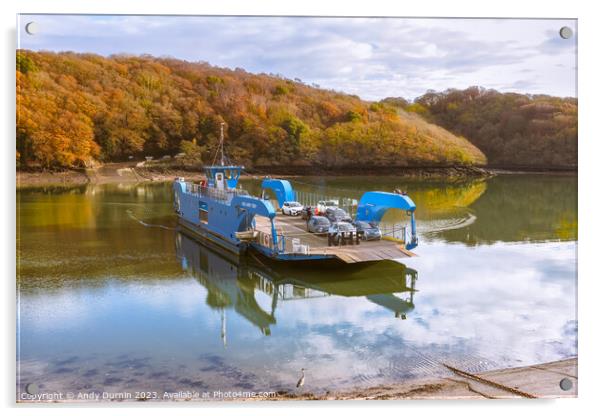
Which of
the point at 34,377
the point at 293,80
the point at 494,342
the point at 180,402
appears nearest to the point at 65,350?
the point at 34,377

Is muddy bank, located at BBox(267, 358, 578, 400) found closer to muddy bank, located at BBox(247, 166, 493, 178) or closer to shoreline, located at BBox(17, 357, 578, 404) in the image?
shoreline, located at BBox(17, 357, 578, 404)

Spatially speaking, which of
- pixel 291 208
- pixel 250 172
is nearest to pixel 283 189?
pixel 291 208

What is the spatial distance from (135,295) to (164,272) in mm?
3150

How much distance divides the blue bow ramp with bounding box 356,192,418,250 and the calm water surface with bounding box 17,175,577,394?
5.78 ft

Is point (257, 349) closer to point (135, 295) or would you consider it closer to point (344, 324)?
point (344, 324)

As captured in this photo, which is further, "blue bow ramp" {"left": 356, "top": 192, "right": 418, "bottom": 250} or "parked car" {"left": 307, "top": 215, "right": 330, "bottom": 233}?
"parked car" {"left": 307, "top": 215, "right": 330, "bottom": 233}

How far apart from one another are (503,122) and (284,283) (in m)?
24.8

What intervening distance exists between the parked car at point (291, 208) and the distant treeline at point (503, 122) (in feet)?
38.3

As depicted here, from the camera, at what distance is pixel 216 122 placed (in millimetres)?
46031

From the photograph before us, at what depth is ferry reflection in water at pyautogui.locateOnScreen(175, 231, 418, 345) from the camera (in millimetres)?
17406

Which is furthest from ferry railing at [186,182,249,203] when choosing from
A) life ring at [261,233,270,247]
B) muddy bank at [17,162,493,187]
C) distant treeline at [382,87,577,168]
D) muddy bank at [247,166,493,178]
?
muddy bank at [247,166,493,178]

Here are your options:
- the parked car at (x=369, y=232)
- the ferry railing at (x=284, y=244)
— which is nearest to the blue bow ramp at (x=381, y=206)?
the parked car at (x=369, y=232)

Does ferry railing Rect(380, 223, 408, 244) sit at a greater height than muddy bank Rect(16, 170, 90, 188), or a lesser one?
lesser

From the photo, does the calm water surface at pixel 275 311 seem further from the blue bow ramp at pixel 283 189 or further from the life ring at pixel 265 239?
the blue bow ramp at pixel 283 189
